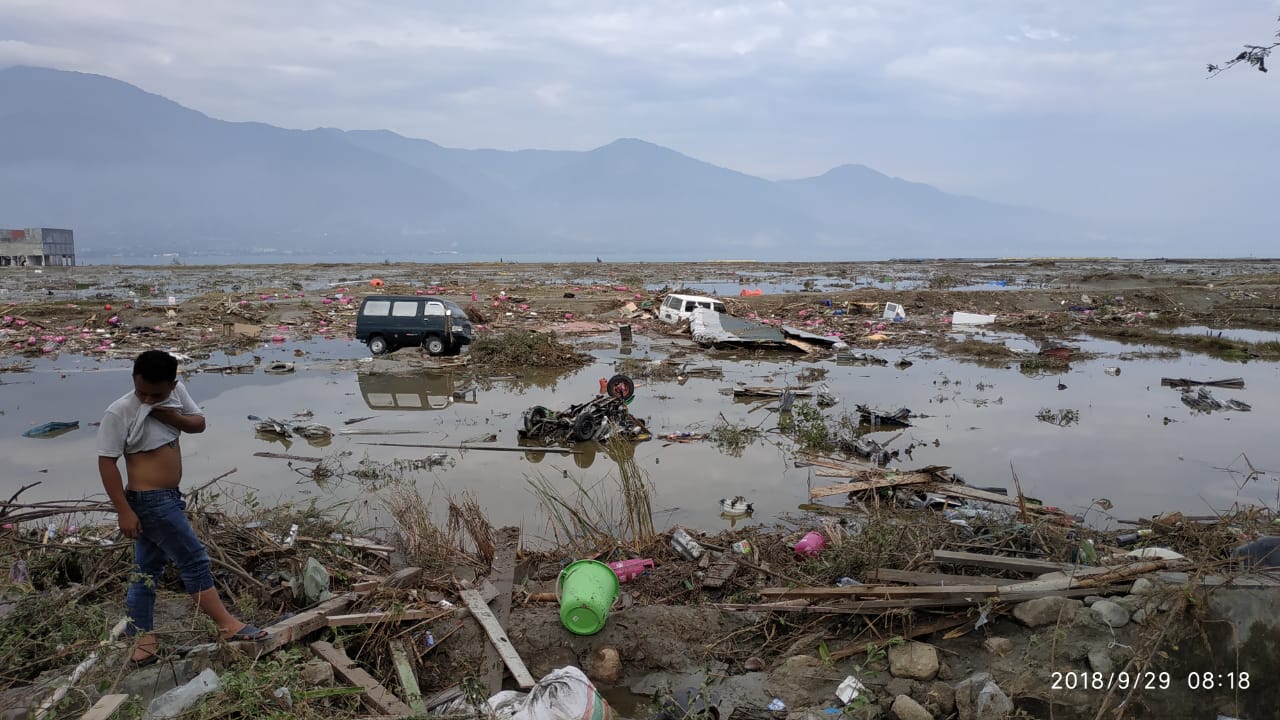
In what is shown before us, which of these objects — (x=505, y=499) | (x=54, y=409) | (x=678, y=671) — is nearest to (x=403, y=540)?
(x=505, y=499)

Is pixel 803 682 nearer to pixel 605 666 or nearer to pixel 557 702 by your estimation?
pixel 605 666

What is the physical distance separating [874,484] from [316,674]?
6.46 metres

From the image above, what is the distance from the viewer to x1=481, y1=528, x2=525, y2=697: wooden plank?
15.5 ft

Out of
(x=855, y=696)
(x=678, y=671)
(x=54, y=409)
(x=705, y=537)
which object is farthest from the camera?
(x=54, y=409)

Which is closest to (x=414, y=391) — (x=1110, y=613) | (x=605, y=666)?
(x=605, y=666)

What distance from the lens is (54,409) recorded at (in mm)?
13781

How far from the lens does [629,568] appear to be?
20.8 ft

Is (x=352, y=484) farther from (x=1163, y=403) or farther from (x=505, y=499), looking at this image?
(x=1163, y=403)

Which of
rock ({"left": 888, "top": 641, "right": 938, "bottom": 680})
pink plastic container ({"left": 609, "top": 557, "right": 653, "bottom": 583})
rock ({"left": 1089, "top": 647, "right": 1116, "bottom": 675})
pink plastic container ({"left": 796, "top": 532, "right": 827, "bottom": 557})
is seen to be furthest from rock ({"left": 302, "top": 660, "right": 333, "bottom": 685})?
rock ({"left": 1089, "top": 647, "right": 1116, "bottom": 675})

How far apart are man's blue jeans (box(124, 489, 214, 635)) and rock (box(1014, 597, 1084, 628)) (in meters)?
5.20

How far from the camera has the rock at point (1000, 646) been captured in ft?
14.9

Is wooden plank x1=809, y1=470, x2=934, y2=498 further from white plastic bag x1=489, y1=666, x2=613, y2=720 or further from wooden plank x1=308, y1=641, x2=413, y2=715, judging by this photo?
wooden plank x1=308, y1=641, x2=413, y2=715

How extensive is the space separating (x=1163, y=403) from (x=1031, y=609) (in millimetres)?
12653

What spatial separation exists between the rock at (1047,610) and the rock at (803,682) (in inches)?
48.5
